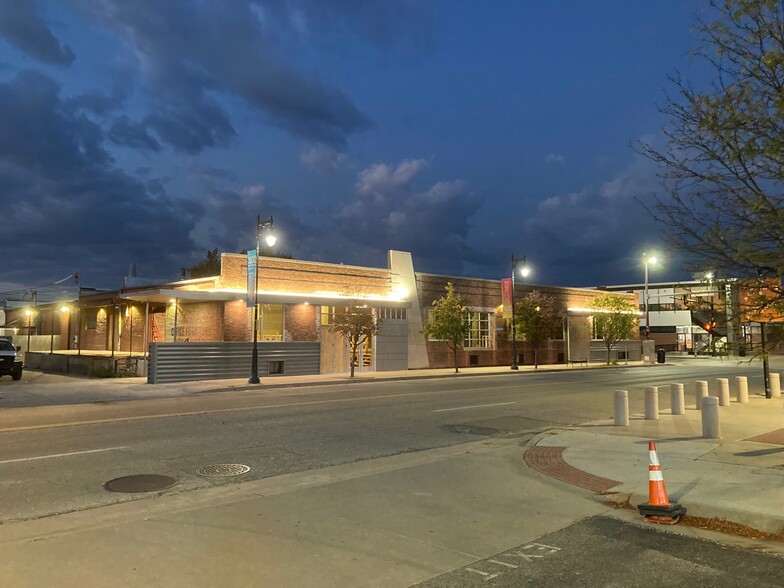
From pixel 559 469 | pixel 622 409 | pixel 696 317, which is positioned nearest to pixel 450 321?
pixel 622 409

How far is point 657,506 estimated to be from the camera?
20.9 feet

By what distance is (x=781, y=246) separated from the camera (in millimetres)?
6062

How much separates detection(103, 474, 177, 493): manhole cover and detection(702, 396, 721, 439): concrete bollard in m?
9.20

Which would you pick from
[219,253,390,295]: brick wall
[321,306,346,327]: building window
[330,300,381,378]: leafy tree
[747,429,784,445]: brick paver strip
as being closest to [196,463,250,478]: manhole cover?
[747,429,784,445]: brick paver strip

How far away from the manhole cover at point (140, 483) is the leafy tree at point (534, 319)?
1255 inches

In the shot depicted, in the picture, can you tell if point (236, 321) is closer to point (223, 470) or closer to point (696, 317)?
point (223, 470)

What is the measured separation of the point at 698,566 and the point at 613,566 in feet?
2.38

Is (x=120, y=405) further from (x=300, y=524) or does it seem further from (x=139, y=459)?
(x=300, y=524)

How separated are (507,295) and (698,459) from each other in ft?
96.0

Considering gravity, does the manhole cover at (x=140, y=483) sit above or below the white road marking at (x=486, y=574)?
above

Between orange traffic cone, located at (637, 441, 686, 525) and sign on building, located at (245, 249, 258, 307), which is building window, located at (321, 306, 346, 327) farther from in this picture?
orange traffic cone, located at (637, 441, 686, 525)

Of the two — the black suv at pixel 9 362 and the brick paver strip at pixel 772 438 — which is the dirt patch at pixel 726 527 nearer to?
the brick paver strip at pixel 772 438

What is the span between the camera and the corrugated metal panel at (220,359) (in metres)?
23.5

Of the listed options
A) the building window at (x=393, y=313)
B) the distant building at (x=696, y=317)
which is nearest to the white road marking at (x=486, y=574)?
the distant building at (x=696, y=317)
